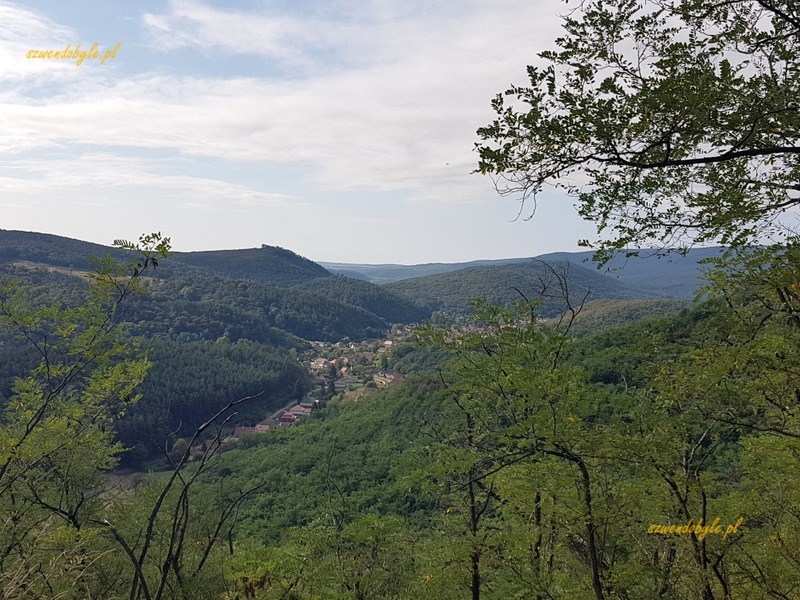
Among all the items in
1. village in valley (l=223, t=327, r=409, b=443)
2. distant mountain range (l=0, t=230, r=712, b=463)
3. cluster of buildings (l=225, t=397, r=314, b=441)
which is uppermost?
distant mountain range (l=0, t=230, r=712, b=463)

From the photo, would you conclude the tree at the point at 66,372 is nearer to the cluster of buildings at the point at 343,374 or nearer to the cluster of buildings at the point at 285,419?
the cluster of buildings at the point at 285,419

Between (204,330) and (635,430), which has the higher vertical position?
(635,430)

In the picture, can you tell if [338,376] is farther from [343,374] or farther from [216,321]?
[216,321]

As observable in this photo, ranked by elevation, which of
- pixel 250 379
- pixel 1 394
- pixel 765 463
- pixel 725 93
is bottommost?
pixel 250 379

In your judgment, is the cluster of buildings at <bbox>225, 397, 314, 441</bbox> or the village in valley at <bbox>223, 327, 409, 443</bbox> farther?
the village in valley at <bbox>223, 327, 409, 443</bbox>

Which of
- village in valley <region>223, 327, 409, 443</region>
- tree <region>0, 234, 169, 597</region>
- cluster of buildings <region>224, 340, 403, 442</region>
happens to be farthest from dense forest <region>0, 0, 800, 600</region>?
cluster of buildings <region>224, 340, 403, 442</region>

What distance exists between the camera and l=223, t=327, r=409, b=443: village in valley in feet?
259

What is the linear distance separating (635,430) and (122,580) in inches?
490

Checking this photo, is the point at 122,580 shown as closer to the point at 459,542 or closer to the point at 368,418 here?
the point at 459,542

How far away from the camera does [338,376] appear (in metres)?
108

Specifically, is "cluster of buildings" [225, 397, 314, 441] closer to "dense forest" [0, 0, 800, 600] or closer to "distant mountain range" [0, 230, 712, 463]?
"distant mountain range" [0, 230, 712, 463]

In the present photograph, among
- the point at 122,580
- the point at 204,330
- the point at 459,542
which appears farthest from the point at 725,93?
the point at 204,330

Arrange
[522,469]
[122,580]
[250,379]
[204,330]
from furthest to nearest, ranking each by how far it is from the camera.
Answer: [204,330]
[250,379]
[122,580]
[522,469]

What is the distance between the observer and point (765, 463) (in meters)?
7.18
